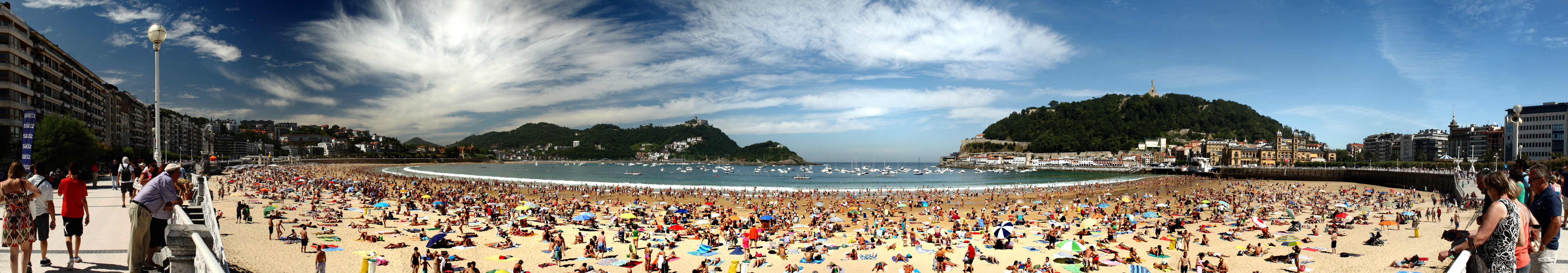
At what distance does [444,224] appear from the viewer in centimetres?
1689

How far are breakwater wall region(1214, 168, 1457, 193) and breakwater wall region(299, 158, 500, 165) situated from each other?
13033 cm

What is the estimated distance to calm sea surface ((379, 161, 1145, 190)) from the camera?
54.7 m

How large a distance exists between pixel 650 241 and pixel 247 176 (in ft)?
132

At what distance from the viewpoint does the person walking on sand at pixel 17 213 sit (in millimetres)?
4711

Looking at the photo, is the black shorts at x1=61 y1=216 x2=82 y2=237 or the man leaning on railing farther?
the black shorts at x1=61 y1=216 x2=82 y2=237

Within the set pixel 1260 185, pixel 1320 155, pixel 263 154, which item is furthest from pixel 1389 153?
pixel 263 154

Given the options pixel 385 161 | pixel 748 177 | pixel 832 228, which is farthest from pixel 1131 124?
pixel 385 161

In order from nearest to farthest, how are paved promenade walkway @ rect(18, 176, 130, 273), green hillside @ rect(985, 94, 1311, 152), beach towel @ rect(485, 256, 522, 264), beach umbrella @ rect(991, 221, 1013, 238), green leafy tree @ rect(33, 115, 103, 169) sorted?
paved promenade walkway @ rect(18, 176, 130, 273) → beach towel @ rect(485, 256, 522, 264) → beach umbrella @ rect(991, 221, 1013, 238) → green leafy tree @ rect(33, 115, 103, 169) → green hillside @ rect(985, 94, 1311, 152)

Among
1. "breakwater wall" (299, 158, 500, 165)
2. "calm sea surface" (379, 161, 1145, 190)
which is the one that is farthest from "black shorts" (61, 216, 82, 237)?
"breakwater wall" (299, 158, 500, 165)

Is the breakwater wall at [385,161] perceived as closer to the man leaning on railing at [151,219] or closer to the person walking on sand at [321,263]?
the person walking on sand at [321,263]

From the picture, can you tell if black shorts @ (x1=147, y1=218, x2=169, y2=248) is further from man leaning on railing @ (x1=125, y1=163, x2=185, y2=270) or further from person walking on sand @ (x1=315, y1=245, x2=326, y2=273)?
person walking on sand @ (x1=315, y1=245, x2=326, y2=273)

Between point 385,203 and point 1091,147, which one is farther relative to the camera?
point 1091,147

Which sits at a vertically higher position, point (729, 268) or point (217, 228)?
point (217, 228)

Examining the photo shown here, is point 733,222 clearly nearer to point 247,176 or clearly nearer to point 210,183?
point 210,183
